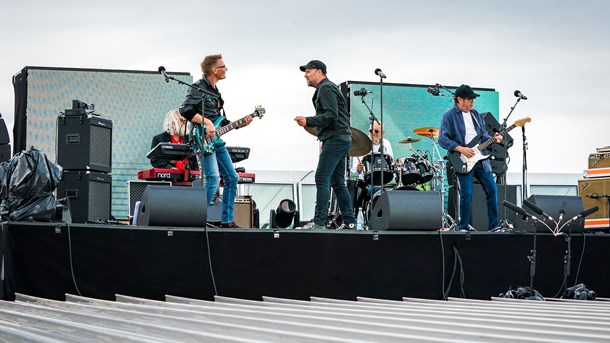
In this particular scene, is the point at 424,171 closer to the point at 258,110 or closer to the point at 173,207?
the point at 258,110

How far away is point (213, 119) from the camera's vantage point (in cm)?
898

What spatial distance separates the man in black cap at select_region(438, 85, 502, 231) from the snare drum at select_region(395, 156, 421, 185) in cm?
245

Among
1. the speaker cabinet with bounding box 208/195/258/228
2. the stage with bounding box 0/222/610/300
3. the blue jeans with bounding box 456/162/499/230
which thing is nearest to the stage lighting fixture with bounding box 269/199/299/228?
the speaker cabinet with bounding box 208/195/258/228

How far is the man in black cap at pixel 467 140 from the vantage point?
9508 mm

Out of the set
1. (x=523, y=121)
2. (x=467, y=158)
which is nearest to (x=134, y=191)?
(x=467, y=158)

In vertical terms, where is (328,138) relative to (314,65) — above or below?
below

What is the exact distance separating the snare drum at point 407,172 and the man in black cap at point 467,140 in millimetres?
2448

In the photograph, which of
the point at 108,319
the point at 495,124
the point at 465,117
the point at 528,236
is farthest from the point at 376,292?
the point at 495,124

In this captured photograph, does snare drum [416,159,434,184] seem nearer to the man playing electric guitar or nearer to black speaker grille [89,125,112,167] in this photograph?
the man playing electric guitar

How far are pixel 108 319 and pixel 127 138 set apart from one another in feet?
37.9

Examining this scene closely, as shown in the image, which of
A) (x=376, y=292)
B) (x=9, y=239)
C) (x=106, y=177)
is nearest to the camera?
(x=9, y=239)

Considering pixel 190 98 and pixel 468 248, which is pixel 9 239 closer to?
pixel 190 98

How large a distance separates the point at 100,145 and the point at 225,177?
1608 millimetres

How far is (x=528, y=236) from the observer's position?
7836 millimetres
